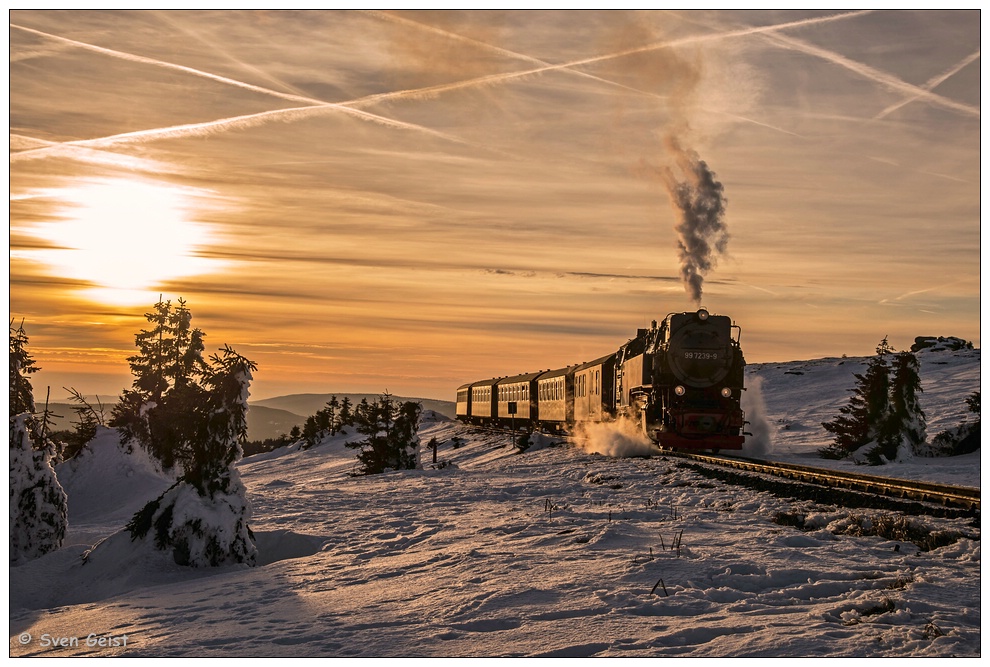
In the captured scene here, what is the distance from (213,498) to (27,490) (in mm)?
4976

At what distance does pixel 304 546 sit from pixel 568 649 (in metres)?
8.93

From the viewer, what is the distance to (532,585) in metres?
9.66

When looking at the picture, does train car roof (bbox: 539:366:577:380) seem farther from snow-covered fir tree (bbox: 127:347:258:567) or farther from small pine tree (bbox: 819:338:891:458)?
snow-covered fir tree (bbox: 127:347:258:567)

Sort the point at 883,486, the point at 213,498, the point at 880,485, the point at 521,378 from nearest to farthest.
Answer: the point at 213,498, the point at 883,486, the point at 880,485, the point at 521,378

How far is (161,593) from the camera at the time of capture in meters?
12.3

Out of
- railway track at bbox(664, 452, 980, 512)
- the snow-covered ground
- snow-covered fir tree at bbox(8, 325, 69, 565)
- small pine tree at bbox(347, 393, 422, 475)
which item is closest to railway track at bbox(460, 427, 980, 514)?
railway track at bbox(664, 452, 980, 512)

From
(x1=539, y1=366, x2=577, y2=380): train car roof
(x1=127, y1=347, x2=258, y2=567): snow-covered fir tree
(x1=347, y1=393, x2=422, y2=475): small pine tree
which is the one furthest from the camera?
(x1=539, y1=366, x2=577, y2=380): train car roof

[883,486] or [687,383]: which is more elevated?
[687,383]

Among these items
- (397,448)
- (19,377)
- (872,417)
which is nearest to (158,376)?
(397,448)

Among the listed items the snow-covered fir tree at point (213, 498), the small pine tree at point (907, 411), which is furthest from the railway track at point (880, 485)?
the snow-covered fir tree at point (213, 498)

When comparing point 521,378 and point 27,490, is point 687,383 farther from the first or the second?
point 521,378

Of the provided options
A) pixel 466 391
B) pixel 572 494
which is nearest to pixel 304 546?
pixel 572 494

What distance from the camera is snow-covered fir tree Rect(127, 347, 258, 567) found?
48.3 feet

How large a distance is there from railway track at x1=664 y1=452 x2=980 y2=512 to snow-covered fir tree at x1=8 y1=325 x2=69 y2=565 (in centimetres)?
1625
